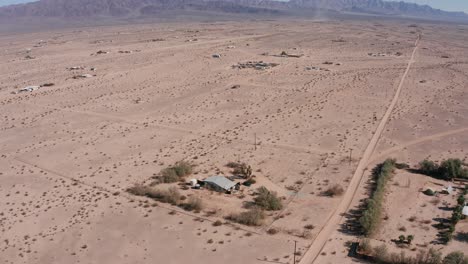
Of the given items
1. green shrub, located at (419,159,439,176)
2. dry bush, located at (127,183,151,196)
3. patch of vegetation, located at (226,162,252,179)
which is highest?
green shrub, located at (419,159,439,176)

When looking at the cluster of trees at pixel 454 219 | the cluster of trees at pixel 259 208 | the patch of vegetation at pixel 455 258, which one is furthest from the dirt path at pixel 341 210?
the patch of vegetation at pixel 455 258

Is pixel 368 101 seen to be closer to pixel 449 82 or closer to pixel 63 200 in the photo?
pixel 449 82

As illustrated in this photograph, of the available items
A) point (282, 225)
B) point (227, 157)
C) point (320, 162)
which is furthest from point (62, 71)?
point (282, 225)

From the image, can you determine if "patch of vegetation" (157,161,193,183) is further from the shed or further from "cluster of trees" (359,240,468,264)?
"cluster of trees" (359,240,468,264)

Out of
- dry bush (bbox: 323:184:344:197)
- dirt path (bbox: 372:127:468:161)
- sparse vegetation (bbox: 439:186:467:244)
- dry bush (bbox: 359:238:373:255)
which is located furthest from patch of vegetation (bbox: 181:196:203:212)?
dirt path (bbox: 372:127:468:161)

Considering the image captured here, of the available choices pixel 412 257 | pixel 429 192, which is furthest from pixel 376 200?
pixel 412 257
